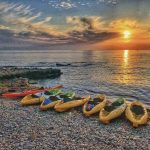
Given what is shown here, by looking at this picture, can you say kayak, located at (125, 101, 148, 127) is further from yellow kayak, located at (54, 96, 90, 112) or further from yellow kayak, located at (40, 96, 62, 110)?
yellow kayak, located at (40, 96, 62, 110)

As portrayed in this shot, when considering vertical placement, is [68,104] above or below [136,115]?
above

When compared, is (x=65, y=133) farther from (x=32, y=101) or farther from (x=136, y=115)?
(x=32, y=101)

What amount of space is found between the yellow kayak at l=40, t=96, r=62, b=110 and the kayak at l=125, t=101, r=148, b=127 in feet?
22.9

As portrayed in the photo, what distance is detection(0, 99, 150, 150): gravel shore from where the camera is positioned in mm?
17344

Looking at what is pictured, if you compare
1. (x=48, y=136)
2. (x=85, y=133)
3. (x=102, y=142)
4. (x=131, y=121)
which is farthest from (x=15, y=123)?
(x=131, y=121)

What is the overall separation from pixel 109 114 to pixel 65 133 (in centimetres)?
479

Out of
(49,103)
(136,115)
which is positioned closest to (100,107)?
(136,115)

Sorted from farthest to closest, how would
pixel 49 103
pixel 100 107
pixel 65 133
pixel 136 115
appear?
1. pixel 49 103
2. pixel 100 107
3. pixel 136 115
4. pixel 65 133

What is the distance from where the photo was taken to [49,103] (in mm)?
26844

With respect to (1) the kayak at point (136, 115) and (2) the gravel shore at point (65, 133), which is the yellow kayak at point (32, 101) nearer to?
(2) the gravel shore at point (65, 133)

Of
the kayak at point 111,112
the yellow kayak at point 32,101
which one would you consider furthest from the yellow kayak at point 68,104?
the kayak at point 111,112

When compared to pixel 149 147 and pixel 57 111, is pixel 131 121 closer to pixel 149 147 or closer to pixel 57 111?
pixel 149 147

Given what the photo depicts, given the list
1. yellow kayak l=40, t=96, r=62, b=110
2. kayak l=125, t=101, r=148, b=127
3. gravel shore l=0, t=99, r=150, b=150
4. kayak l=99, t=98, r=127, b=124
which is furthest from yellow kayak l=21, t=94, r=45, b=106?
kayak l=125, t=101, r=148, b=127

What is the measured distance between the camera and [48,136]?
18922 mm
